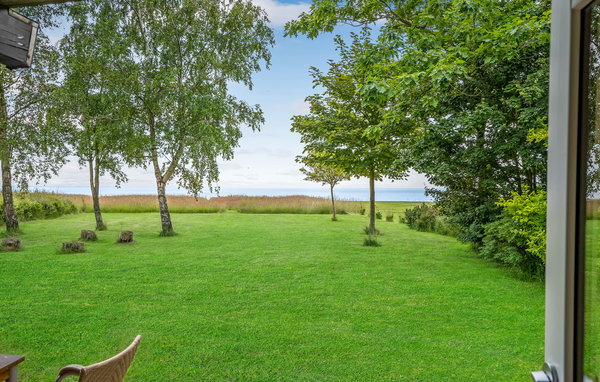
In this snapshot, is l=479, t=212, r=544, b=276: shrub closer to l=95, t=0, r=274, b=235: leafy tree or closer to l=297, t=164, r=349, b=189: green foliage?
l=95, t=0, r=274, b=235: leafy tree

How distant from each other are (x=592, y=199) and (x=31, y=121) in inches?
437

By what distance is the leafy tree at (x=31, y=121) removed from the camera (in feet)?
28.0

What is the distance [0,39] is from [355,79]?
8.98 m

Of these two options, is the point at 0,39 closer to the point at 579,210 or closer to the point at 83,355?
the point at 579,210

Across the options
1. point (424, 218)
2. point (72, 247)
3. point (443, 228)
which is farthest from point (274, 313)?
point (424, 218)

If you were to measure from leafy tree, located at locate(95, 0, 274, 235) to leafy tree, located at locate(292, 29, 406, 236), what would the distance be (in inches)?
75.3

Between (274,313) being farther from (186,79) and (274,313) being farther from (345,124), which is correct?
(186,79)

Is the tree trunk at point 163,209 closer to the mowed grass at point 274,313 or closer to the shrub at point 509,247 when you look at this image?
the mowed grass at point 274,313

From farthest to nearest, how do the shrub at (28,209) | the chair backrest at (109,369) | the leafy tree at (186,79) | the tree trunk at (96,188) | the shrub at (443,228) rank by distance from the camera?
1. the shrub at (28,209)
2. the tree trunk at (96,188)
3. the shrub at (443,228)
4. the leafy tree at (186,79)
5. the chair backrest at (109,369)

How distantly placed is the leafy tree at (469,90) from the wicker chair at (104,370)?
4.76 metres

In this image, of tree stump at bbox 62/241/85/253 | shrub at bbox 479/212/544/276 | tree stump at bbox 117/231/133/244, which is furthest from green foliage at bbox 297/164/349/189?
tree stump at bbox 62/241/85/253

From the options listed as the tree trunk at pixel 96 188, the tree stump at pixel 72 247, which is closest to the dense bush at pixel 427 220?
the tree stump at pixel 72 247

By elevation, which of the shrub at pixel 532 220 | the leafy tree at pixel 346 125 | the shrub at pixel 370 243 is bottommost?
the shrub at pixel 370 243

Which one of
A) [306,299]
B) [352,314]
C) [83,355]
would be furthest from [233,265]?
[83,355]
